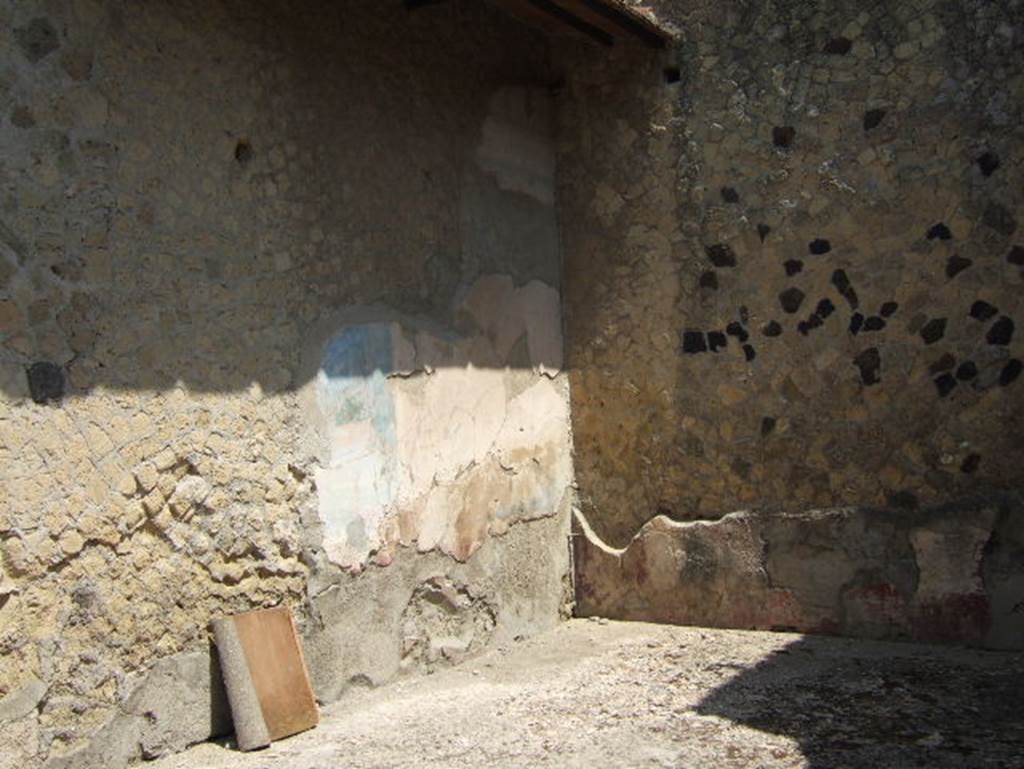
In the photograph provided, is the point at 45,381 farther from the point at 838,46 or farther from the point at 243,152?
the point at 838,46

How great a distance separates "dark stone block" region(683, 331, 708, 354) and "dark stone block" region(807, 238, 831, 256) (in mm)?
554

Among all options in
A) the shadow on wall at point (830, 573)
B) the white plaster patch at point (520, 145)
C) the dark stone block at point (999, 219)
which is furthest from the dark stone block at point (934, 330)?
the white plaster patch at point (520, 145)

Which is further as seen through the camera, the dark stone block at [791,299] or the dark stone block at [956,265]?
the dark stone block at [791,299]

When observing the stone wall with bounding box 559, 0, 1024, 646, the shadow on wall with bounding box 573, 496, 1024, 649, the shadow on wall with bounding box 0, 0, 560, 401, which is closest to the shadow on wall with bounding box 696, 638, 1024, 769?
the shadow on wall with bounding box 573, 496, 1024, 649

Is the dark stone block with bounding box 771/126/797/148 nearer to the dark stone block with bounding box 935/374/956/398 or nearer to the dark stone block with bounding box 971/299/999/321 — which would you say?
the dark stone block with bounding box 971/299/999/321

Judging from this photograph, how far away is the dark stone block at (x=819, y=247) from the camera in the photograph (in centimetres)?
448

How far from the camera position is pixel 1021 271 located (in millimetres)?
A: 4105

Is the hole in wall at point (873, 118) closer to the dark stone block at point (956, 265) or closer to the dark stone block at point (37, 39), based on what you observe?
the dark stone block at point (956, 265)

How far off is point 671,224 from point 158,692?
269 centimetres

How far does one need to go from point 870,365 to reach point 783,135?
0.95m

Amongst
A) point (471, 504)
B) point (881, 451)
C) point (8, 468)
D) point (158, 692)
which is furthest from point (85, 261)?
point (881, 451)

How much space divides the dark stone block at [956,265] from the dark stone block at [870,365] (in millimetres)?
378

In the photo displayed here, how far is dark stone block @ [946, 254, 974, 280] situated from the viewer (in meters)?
4.21

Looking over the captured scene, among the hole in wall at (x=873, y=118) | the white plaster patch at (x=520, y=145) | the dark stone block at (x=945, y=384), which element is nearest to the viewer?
the dark stone block at (x=945, y=384)
